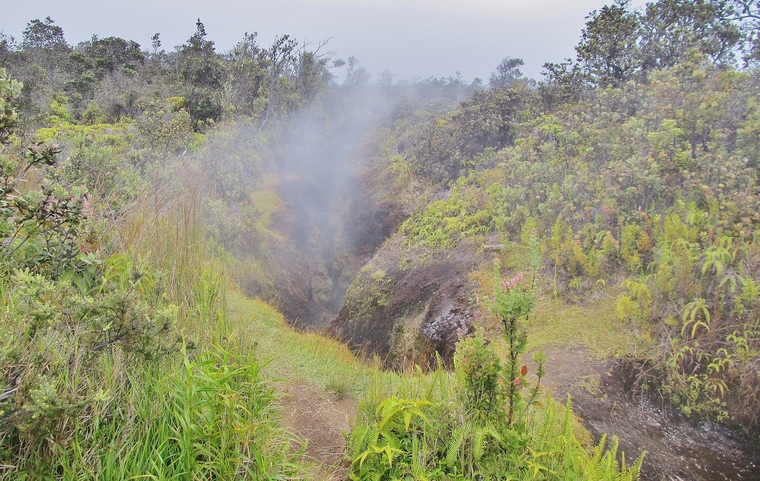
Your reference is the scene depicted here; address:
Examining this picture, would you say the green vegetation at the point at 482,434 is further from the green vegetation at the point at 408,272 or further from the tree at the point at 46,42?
the tree at the point at 46,42

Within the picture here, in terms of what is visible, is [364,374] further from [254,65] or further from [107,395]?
[254,65]

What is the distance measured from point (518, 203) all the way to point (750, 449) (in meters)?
5.48

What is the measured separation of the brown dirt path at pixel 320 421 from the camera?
9.98 ft

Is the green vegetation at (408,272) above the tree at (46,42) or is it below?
below

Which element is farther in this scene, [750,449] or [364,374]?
[364,374]

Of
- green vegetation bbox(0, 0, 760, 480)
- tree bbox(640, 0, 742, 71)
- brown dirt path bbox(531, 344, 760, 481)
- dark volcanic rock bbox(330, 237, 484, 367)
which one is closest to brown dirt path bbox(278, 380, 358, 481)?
green vegetation bbox(0, 0, 760, 480)

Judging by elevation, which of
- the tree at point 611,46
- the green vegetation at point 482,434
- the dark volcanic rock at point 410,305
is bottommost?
the dark volcanic rock at point 410,305

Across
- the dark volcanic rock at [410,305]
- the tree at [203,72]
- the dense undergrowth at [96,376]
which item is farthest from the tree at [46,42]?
the dense undergrowth at [96,376]

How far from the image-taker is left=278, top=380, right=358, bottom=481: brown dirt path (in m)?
3.04

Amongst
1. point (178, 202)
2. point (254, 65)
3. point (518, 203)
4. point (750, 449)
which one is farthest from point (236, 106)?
point (750, 449)

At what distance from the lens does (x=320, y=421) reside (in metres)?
3.70

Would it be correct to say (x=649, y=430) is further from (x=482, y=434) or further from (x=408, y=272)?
(x=408, y=272)

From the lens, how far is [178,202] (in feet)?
14.0

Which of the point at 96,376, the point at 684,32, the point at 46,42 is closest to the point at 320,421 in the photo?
the point at 96,376
